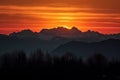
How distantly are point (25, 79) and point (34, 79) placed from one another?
160 cm

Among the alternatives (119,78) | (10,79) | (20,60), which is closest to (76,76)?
(119,78)

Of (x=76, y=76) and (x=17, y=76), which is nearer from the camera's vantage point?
(x=17, y=76)

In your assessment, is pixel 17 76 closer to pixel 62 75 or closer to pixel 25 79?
pixel 25 79

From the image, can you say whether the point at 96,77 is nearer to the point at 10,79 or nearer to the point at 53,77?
the point at 53,77

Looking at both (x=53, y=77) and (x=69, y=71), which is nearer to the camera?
(x=53, y=77)

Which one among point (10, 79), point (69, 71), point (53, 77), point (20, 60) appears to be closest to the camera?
point (10, 79)

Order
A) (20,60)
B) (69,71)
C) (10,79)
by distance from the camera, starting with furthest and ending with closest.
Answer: (20,60)
(69,71)
(10,79)

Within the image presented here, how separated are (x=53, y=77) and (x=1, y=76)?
10318 millimetres

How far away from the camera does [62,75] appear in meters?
95.9

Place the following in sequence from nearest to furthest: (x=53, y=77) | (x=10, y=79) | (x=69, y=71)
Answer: (x=10, y=79) → (x=53, y=77) → (x=69, y=71)

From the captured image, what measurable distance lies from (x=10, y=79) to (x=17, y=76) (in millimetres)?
4336

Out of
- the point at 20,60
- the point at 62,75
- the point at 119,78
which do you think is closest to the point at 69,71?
the point at 62,75

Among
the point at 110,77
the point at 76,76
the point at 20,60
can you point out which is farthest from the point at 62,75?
the point at 20,60

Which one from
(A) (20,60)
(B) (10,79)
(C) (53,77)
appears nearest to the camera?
(B) (10,79)
